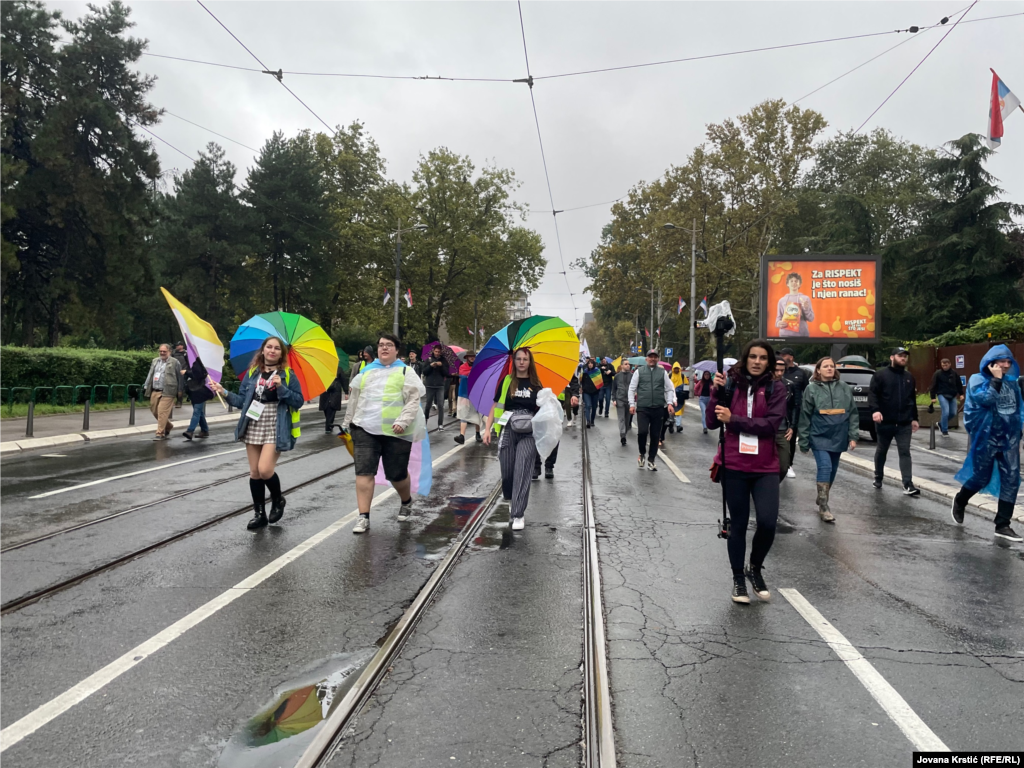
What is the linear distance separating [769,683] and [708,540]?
3.18 meters

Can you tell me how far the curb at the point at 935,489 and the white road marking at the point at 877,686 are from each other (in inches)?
194

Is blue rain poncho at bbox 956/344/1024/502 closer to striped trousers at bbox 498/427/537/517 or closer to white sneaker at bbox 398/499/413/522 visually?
striped trousers at bbox 498/427/537/517

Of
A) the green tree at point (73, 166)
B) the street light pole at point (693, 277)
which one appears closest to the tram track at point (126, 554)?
the green tree at point (73, 166)

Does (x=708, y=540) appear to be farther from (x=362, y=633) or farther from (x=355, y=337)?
(x=355, y=337)

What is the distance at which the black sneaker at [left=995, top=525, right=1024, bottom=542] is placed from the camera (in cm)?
708

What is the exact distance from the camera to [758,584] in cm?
516

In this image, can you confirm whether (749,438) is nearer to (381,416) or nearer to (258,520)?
(381,416)

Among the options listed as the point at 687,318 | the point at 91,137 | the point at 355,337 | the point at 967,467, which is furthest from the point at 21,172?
the point at 687,318

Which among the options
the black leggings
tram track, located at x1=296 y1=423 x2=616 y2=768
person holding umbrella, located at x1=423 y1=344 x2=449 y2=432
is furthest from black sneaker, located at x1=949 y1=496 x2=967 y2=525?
person holding umbrella, located at x1=423 y1=344 x2=449 y2=432

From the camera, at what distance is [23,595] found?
4.81 m

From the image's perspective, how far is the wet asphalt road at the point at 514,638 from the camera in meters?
3.10

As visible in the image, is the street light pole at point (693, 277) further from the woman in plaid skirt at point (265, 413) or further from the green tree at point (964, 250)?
the woman in plaid skirt at point (265, 413)

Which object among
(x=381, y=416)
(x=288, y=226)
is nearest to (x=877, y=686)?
(x=381, y=416)

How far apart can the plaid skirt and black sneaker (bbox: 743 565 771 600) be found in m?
4.09
